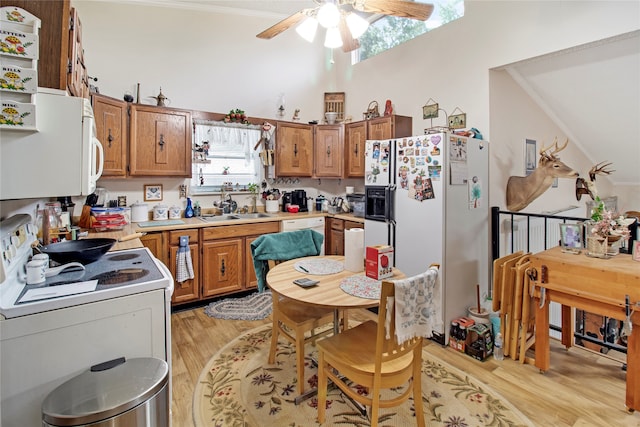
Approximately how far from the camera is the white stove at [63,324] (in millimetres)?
1229

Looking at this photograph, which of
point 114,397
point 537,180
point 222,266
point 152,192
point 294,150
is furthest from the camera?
point 294,150

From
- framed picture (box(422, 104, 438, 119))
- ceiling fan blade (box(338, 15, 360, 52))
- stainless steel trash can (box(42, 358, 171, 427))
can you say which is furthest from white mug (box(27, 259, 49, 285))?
framed picture (box(422, 104, 438, 119))

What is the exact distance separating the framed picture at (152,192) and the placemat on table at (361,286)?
9.06 feet

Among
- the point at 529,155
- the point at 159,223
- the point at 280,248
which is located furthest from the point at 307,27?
the point at 529,155

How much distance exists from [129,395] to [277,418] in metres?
0.96

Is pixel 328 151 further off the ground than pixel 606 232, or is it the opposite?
pixel 328 151

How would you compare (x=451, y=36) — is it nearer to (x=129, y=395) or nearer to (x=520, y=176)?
(x=520, y=176)

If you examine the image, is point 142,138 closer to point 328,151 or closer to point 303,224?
point 303,224

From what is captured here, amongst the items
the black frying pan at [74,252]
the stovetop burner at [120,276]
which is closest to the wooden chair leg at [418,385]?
the stovetop burner at [120,276]

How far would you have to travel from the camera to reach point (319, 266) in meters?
2.25

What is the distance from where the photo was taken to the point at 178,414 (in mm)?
1894

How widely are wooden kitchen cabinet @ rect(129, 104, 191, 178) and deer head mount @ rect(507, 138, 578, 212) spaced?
3.49m

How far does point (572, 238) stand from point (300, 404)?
230 cm

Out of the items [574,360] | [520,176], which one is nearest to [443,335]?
[574,360]
